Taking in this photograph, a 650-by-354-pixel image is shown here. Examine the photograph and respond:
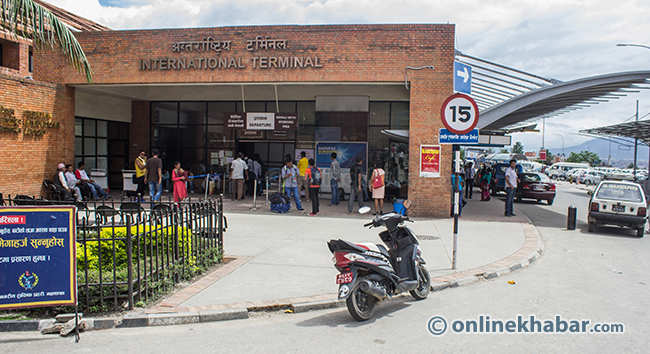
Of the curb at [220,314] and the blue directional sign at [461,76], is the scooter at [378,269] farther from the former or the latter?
the blue directional sign at [461,76]

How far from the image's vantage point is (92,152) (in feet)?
64.8

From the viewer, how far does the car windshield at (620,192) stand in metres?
12.4

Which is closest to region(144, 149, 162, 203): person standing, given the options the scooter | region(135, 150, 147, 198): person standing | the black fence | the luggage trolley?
region(135, 150, 147, 198): person standing

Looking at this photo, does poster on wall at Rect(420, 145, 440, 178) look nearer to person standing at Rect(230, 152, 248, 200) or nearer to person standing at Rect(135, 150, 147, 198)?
person standing at Rect(230, 152, 248, 200)

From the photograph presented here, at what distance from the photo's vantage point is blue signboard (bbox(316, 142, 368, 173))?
59.8 feet

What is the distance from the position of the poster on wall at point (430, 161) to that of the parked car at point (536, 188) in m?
8.72

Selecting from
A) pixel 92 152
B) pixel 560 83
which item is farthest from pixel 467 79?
pixel 92 152

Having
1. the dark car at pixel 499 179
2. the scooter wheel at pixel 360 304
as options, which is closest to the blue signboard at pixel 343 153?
the dark car at pixel 499 179

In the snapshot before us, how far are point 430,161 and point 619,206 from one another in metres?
5.24

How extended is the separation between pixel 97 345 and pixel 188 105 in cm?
1705

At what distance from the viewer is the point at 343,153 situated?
18.4 meters

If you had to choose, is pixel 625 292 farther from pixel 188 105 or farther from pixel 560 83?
pixel 188 105

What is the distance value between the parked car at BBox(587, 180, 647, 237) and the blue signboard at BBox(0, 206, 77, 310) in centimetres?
1297

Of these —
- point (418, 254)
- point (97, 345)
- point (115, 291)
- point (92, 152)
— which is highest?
point (92, 152)
